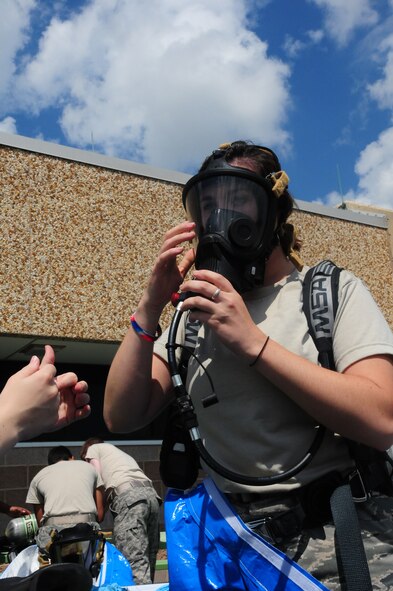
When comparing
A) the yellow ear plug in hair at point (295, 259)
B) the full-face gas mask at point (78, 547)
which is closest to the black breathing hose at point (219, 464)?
the yellow ear plug in hair at point (295, 259)

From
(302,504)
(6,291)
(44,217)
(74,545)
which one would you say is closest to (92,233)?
(44,217)

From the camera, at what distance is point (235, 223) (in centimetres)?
181

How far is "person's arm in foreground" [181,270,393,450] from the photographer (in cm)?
156

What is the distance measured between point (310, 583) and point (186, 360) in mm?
747

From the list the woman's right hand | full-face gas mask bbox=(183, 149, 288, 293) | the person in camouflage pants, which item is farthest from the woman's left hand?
the person in camouflage pants

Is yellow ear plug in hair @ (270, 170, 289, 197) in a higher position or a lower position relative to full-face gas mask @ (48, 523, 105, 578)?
higher

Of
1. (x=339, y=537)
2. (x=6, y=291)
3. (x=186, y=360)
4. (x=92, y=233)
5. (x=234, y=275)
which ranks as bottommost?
(x=339, y=537)

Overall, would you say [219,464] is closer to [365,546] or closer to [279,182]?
[365,546]

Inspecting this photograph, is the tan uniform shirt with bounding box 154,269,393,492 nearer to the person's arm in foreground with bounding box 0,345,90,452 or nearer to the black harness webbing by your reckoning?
the black harness webbing

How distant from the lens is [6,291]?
727 cm

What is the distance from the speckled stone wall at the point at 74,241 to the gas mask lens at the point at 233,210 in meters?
5.74

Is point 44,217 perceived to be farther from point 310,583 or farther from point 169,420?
point 310,583

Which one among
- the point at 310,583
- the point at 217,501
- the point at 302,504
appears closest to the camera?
the point at 310,583

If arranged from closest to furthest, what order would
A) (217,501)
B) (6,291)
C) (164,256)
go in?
(217,501)
(164,256)
(6,291)
